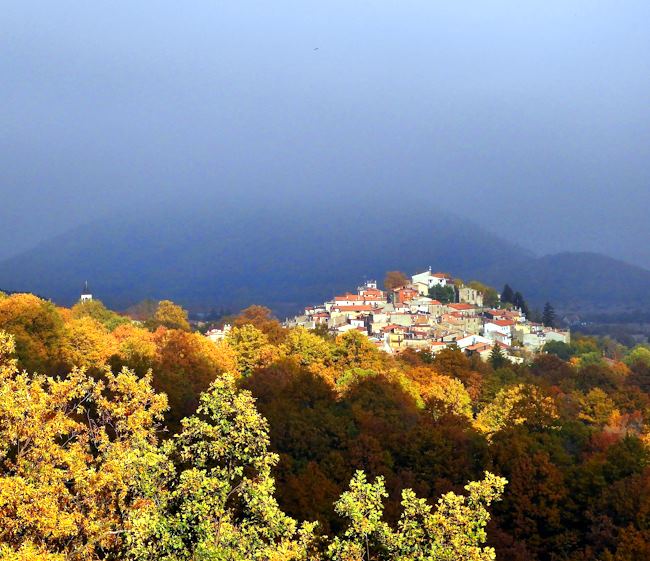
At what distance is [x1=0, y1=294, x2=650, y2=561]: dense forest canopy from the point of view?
28.2 ft

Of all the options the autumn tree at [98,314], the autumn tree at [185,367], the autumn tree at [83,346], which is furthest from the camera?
the autumn tree at [98,314]

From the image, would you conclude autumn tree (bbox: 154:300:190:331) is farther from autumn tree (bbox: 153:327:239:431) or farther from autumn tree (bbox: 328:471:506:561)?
autumn tree (bbox: 328:471:506:561)

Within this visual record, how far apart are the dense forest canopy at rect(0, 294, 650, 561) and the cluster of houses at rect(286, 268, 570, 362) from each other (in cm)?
1699

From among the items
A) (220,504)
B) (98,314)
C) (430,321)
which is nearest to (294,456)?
(220,504)

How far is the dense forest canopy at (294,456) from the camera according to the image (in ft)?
28.2

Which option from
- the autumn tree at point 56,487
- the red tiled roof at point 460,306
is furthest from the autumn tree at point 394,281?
the autumn tree at point 56,487

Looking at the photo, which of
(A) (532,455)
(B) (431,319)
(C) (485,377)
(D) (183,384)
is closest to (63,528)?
(A) (532,455)

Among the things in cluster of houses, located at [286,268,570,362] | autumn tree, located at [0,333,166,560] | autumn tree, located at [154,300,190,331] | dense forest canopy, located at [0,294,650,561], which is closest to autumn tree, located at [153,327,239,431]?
dense forest canopy, located at [0,294,650,561]

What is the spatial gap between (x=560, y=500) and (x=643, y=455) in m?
3.45

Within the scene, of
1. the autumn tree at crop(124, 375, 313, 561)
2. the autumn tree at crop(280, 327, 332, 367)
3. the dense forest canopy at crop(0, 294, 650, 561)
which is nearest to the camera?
the autumn tree at crop(124, 375, 313, 561)

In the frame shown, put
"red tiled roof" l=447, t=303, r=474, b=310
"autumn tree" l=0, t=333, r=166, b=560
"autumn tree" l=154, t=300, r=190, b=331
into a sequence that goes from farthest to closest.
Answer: "red tiled roof" l=447, t=303, r=474, b=310, "autumn tree" l=154, t=300, r=190, b=331, "autumn tree" l=0, t=333, r=166, b=560

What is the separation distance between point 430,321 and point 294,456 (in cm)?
5122

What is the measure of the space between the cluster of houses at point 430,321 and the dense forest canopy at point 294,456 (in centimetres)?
1699

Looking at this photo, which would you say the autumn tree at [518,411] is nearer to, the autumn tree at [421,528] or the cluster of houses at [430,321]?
the autumn tree at [421,528]
